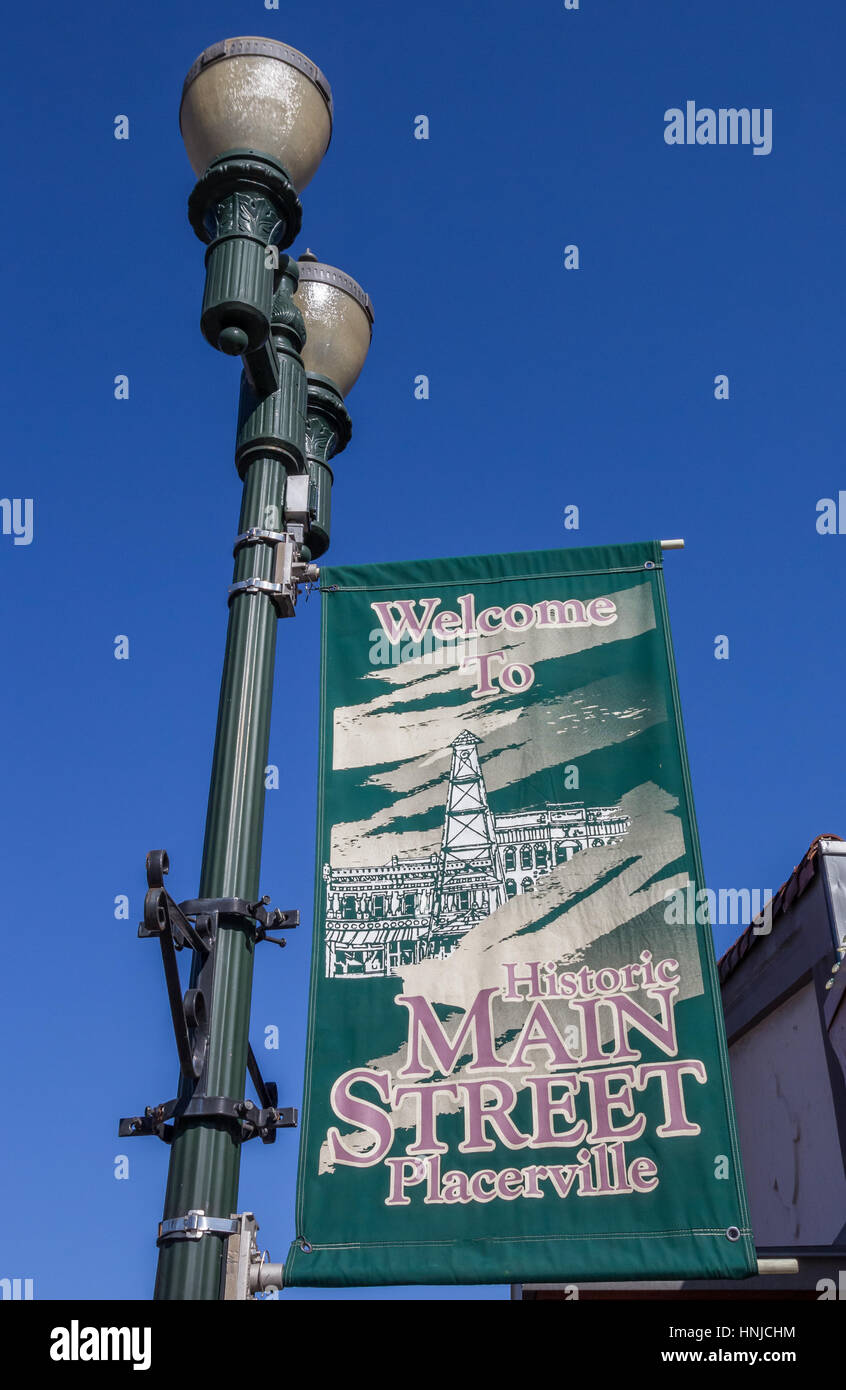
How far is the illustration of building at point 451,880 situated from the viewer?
16.1 ft

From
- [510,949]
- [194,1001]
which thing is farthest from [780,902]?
[194,1001]

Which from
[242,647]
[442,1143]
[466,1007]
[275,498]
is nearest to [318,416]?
[275,498]

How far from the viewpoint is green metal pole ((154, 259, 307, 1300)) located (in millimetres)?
4188

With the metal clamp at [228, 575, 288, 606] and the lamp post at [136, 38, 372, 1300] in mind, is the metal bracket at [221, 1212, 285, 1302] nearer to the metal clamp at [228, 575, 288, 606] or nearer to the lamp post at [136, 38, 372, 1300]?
the lamp post at [136, 38, 372, 1300]

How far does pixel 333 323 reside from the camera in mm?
6762

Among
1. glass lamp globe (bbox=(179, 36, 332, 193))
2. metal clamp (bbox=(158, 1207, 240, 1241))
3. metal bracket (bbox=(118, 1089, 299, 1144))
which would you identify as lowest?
metal clamp (bbox=(158, 1207, 240, 1241))

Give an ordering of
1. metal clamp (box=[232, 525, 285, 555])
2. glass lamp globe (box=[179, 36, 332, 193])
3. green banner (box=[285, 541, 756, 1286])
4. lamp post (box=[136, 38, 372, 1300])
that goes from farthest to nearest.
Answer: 1. glass lamp globe (box=[179, 36, 332, 193])
2. metal clamp (box=[232, 525, 285, 555])
3. green banner (box=[285, 541, 756, 1286])
4. lamp post (box=[136, 38, 372, 1300])

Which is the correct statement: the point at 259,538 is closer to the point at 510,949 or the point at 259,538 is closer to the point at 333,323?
the point at 333,323

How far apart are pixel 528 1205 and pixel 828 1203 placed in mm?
5160

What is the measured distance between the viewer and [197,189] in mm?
5859

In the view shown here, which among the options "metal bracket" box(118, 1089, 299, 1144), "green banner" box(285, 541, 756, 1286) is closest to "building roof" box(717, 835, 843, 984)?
"green banner" box(285, 541, 756, 1286)

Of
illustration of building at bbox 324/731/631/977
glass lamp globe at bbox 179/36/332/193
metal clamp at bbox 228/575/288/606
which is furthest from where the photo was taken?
glass lamp globe at bbox 179/36/332/193

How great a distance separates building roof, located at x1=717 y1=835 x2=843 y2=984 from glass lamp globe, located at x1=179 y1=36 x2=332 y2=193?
5801 millimetres

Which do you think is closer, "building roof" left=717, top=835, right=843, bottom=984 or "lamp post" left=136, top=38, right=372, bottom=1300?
"lamp post" left=136, top=38, right=372, bottom=1300
